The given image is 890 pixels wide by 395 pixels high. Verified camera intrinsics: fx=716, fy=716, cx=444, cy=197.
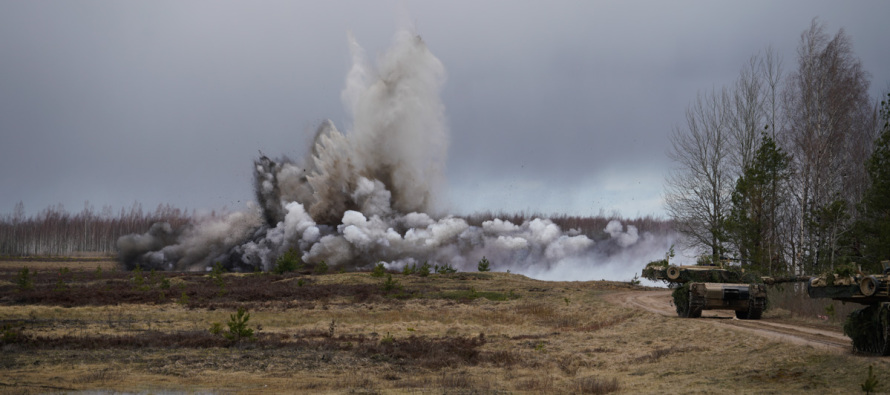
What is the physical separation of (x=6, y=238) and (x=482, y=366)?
155 meters

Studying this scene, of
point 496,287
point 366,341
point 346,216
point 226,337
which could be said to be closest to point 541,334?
point 366,341

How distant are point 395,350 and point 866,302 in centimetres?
1524

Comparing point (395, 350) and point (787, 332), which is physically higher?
point (787, 332)

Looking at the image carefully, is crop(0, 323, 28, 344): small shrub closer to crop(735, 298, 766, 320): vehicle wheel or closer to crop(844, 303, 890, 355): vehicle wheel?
crop(844, 303, 890, 355): vehicle wheel

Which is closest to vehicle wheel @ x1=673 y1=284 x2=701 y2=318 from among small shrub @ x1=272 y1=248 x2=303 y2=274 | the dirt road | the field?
the dirt road

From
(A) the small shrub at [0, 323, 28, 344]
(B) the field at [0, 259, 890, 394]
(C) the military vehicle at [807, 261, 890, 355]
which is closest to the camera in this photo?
(C) the military vehicle at [807, 261, 890, 355]

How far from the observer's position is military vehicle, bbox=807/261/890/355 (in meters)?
17.1

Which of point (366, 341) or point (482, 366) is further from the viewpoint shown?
point (366, 341)

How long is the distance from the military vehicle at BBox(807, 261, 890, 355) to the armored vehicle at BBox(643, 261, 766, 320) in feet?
42.0

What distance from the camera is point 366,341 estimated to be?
2938 cm

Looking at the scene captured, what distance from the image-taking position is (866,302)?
1786 cm

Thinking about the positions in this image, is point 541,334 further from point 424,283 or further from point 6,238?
point 6,238

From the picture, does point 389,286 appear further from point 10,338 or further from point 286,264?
point 10,338

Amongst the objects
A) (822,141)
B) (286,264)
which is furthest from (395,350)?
(286,264)
